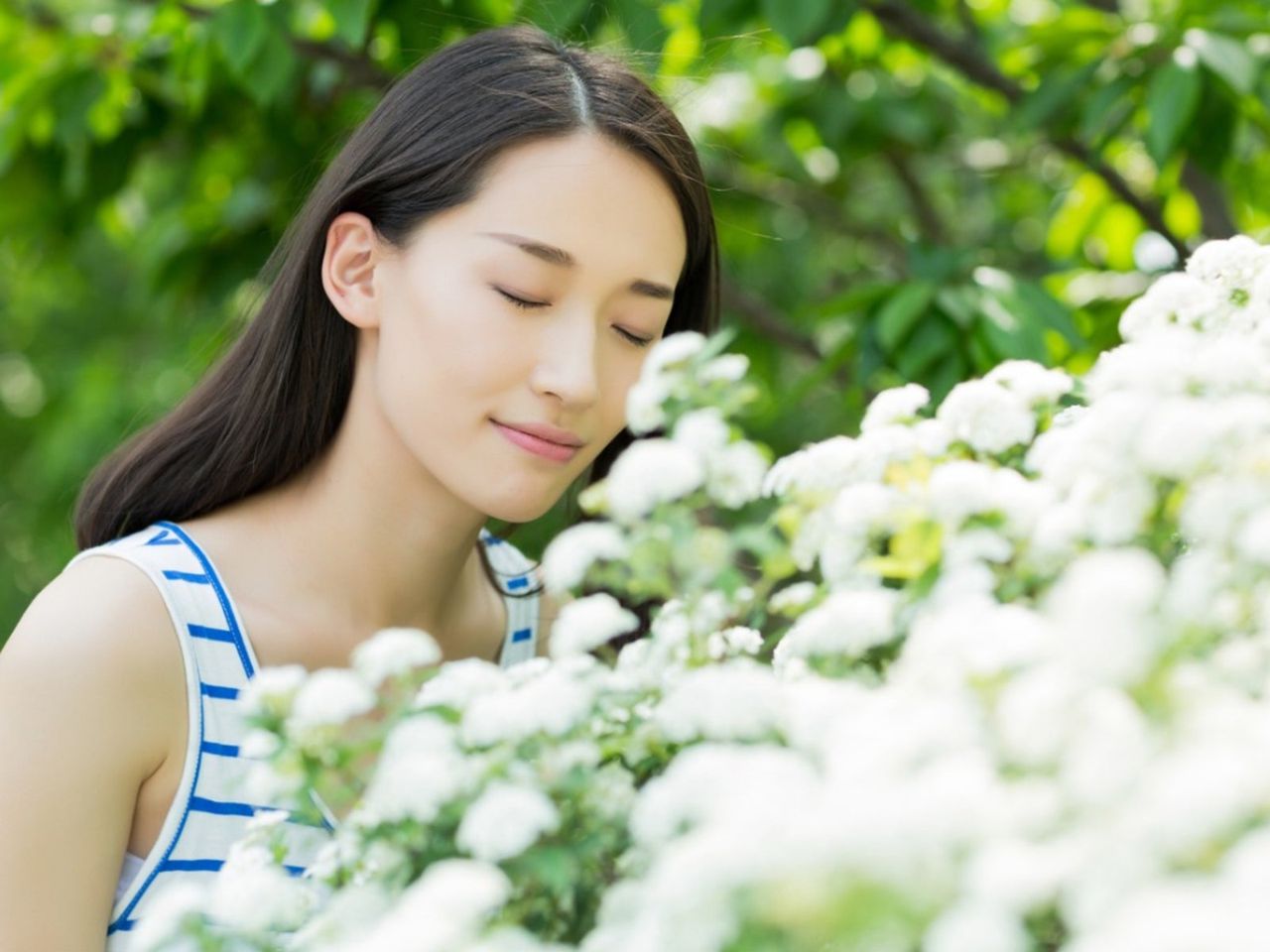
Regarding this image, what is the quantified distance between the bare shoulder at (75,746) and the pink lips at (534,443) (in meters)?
0.38

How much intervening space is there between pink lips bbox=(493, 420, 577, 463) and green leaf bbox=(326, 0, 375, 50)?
24.9 inches

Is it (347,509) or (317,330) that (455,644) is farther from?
(317,330)

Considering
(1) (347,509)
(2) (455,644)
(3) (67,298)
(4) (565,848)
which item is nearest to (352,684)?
(4) (565,848)

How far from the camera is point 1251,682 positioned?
25.6 inches

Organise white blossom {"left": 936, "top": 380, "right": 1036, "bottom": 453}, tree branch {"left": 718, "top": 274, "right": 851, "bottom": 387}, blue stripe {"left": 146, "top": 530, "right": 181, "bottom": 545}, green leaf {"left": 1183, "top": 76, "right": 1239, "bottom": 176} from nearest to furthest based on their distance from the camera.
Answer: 1. white blossom {"left": 936, "top": 380, "right": 1036, "bottom": 453}
2. blue stripe {"left": 146, "top": 530, "right": 181, "bottom": 545}
3. green leaf {"left": 1183, "top": 76, "right": 1239, "bottom": 176}
4. tree branch {"left": 718, "top": 274, "right": 851, "bottom": 387}

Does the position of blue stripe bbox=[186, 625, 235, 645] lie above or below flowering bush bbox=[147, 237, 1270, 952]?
below

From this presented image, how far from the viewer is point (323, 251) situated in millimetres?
1615

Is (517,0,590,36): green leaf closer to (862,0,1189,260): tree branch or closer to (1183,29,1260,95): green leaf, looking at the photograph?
(862,0,1189,260): tree branch

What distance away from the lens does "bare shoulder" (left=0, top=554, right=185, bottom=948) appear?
128 centimetres

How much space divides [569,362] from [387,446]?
368 mm

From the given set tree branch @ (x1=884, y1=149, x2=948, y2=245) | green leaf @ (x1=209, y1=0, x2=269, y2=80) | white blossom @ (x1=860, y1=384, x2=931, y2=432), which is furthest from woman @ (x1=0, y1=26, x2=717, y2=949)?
tree branch @ (x1=884, y1=149, x2=948, y2=245)

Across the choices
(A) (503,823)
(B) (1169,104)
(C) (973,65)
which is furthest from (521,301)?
(C) (973,65)

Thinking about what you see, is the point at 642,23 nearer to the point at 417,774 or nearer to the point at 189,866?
the point at 189,866

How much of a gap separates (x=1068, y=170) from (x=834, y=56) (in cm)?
62
